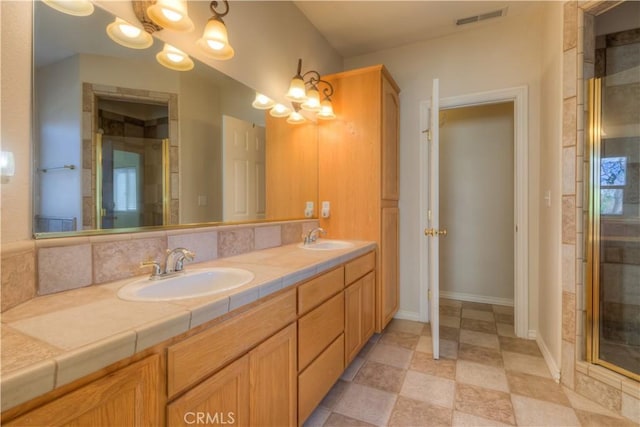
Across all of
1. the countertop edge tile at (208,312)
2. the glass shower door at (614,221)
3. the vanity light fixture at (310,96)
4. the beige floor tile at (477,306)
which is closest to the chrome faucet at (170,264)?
the countertop edge tile at (208,312)

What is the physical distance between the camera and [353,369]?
1.92 metres

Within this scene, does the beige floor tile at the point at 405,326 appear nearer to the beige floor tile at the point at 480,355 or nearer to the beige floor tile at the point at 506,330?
the beige floor tile at the point at 480,355

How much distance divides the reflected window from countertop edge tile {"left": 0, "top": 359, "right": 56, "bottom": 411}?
246cm

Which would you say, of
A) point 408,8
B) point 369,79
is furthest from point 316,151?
point 408,8

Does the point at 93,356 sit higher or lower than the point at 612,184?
lower

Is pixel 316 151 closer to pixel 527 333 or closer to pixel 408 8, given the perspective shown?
pixel 408 8

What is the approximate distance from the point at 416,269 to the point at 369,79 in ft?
5.71

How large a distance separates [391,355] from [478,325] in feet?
3.51

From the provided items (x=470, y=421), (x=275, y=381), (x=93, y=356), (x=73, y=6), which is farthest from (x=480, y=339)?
(x=73, y=6)

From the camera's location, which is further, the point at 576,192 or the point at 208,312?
the point at 576,192

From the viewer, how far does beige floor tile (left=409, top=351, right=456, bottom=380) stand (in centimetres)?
188

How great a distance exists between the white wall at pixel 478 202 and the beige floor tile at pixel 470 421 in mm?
2018

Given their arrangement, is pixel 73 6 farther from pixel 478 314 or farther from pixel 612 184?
pixel 478 314

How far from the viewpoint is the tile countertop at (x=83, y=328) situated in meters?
0.49
